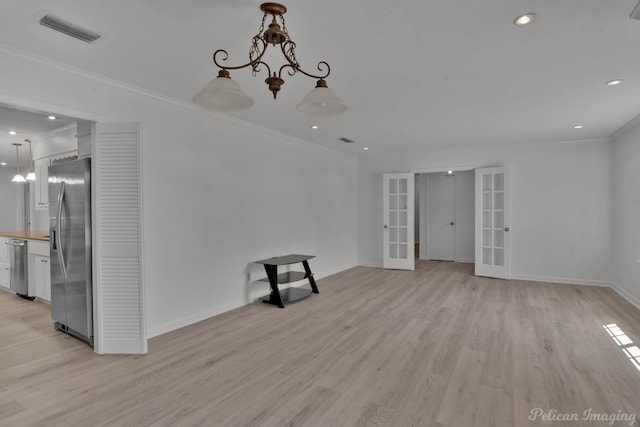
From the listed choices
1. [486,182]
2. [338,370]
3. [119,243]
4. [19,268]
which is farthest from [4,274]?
[486,182]

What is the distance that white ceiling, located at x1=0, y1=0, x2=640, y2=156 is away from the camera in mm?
2035

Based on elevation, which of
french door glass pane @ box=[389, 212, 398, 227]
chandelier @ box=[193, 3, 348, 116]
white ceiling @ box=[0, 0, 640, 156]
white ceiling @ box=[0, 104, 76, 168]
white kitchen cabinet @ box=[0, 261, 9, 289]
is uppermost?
white ceiling @ box=[0, 0, 640, 156]

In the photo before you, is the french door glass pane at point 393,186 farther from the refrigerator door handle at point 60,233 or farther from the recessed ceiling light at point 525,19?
the refrigerator door handle at point 60,233

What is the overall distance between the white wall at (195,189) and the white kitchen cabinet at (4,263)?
3.58 meters

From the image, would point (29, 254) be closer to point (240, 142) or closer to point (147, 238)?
point (147, 238)

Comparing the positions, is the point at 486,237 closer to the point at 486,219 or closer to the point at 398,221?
the point at 486,219

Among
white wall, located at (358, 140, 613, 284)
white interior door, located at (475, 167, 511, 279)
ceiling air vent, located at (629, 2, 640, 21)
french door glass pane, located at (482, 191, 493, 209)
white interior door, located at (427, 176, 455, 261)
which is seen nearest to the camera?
ceiling air vent, located at (629, 2, 640, 21)

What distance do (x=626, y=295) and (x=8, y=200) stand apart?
13.8 metres

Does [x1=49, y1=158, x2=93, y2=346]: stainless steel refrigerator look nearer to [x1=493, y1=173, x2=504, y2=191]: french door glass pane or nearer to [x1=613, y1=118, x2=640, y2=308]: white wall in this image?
[x1=493, y1=173, x2=504, y2=191]: french door glass pane

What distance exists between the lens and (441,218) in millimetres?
8438

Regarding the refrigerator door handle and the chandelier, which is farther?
the refrigerator door handle

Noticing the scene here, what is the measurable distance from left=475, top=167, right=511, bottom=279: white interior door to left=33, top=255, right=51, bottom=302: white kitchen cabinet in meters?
7.15

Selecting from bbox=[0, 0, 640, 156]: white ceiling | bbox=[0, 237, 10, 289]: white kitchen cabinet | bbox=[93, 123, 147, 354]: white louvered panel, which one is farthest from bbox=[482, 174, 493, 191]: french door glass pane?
bbox=[0, 237, 10, 289]: white kitchen cabinet

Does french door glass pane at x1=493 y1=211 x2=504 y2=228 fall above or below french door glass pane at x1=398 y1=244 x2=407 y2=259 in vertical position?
above
